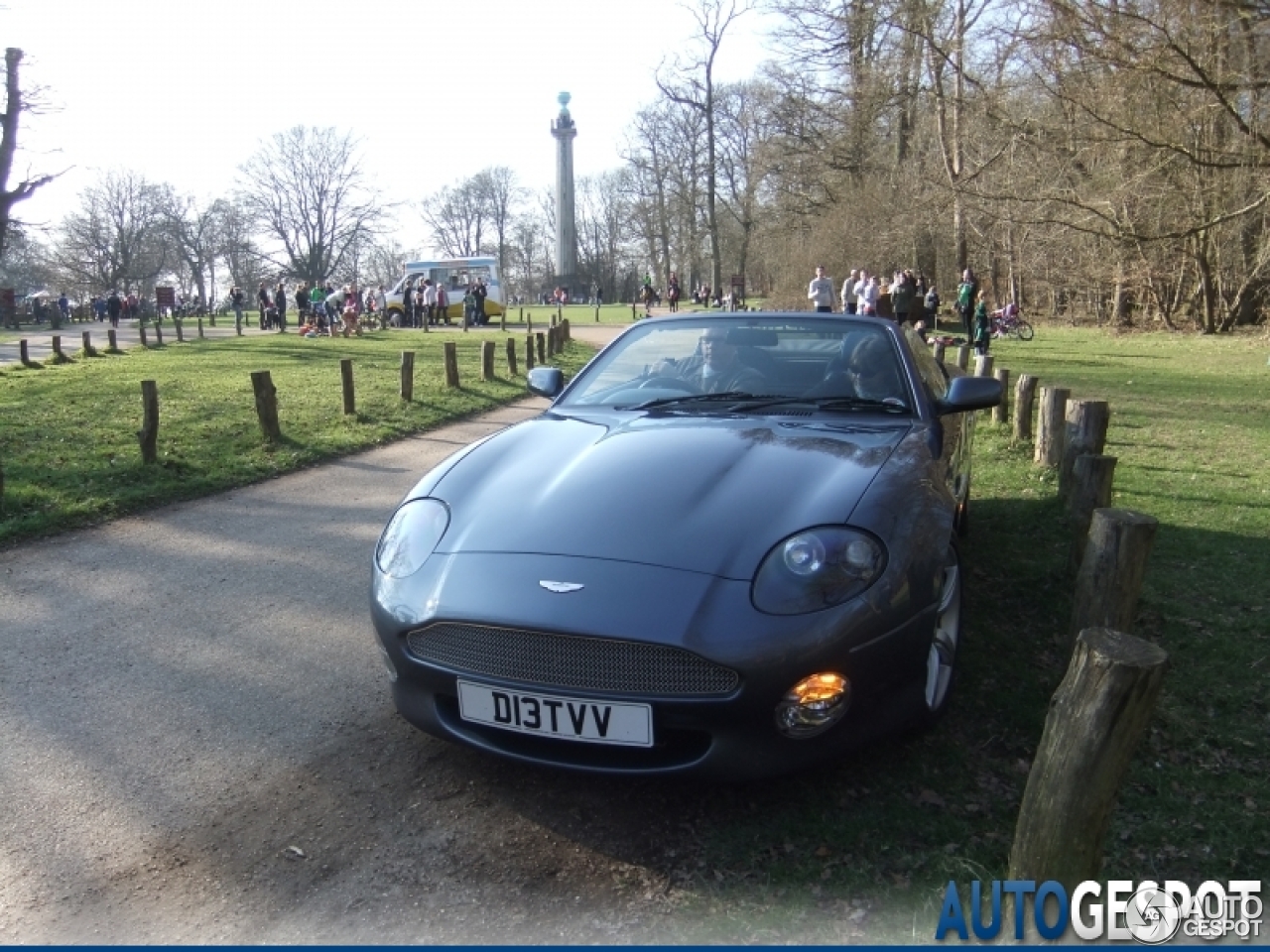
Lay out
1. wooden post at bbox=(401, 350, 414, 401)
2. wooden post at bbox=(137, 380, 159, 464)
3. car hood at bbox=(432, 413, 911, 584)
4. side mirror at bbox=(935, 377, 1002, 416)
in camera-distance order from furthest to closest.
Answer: wooden post at bbox=(401, 350, 414, 401)
wooden post at bbox=(137, 380, 159, 464)
side mirror at bbox=(935, 377, 1002, 416)
car hood at bbox=(432, 413, 911, 584)

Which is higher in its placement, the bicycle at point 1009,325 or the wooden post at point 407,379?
the bicycle at point 1009,325

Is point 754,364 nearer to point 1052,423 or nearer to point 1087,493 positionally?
point 1087,493

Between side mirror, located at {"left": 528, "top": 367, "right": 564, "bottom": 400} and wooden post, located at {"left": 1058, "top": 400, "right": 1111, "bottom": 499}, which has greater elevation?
side mirror, located at {"left": 528, "top": 367, "right": 564, "bottom": 400}

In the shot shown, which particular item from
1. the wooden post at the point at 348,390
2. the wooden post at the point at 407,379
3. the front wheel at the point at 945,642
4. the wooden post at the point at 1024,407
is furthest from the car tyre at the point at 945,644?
the wooden post at the point at 407,379

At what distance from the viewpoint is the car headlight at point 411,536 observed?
3277 millimetres

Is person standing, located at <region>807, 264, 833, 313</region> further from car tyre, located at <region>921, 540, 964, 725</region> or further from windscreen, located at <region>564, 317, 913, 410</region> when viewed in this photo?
car tyre, located at <region>921, 540, 964, 725</region>

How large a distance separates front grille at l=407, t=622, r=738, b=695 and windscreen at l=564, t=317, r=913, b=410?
181 centimetres

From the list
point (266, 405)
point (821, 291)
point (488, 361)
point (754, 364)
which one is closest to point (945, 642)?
point (754, 364)

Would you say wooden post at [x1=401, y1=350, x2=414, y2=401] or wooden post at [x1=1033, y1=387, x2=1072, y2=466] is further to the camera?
wooden post at [x1=401, y1=350, x2=414, y2=401]

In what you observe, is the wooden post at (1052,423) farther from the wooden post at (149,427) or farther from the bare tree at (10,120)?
the bare tree at (10,120)

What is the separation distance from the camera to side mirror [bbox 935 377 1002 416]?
4312mm

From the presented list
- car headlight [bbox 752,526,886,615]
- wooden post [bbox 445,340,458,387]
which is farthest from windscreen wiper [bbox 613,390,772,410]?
wooden post [bbox 445,340,458,387]

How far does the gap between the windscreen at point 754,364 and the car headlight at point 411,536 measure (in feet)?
4.14

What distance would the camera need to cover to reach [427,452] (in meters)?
10.1
